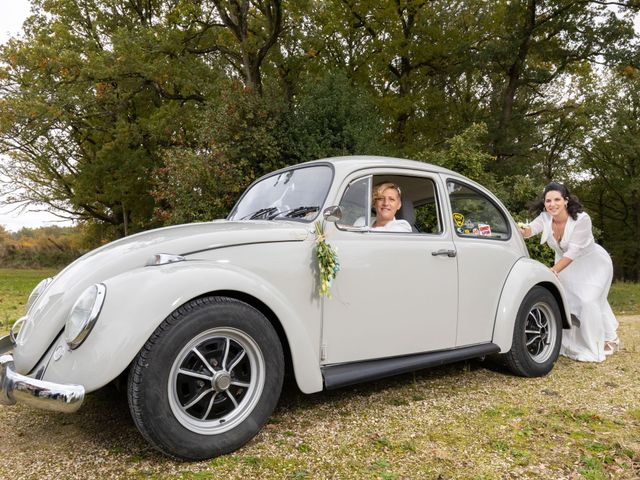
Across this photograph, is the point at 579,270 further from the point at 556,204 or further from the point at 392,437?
the point at 392,437

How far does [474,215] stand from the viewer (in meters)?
4.36

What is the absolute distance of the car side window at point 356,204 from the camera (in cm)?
341

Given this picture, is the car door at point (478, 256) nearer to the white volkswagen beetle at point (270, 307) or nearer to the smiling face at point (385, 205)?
the white volkswagen beetle at point (270, 307)

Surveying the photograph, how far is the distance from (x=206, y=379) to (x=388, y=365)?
1330 mm

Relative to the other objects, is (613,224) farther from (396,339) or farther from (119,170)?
(396,339)

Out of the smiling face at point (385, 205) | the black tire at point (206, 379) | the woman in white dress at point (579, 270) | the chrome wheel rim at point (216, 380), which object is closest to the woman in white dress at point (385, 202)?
the smiling face at point (385, 205)

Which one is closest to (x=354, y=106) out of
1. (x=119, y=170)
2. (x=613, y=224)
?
→ (x=119, y=170)

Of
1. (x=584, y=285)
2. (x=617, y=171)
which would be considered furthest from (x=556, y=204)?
(x=617, y=171)

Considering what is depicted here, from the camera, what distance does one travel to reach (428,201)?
422cm

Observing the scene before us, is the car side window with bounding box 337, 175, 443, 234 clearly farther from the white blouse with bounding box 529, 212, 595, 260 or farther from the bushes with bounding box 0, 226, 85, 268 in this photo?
the bushes with bounding box 0, 226, 85, 268

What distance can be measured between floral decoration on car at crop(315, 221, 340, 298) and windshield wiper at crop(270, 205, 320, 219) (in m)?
0.36

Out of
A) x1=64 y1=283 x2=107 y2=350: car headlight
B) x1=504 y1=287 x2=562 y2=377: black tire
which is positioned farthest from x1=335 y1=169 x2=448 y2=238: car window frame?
x1=64 y1=283 x2=107 y2=350: car headlight

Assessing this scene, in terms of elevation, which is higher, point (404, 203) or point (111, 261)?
point (404, 203)

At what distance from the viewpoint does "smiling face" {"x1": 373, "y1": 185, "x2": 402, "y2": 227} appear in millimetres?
3932
